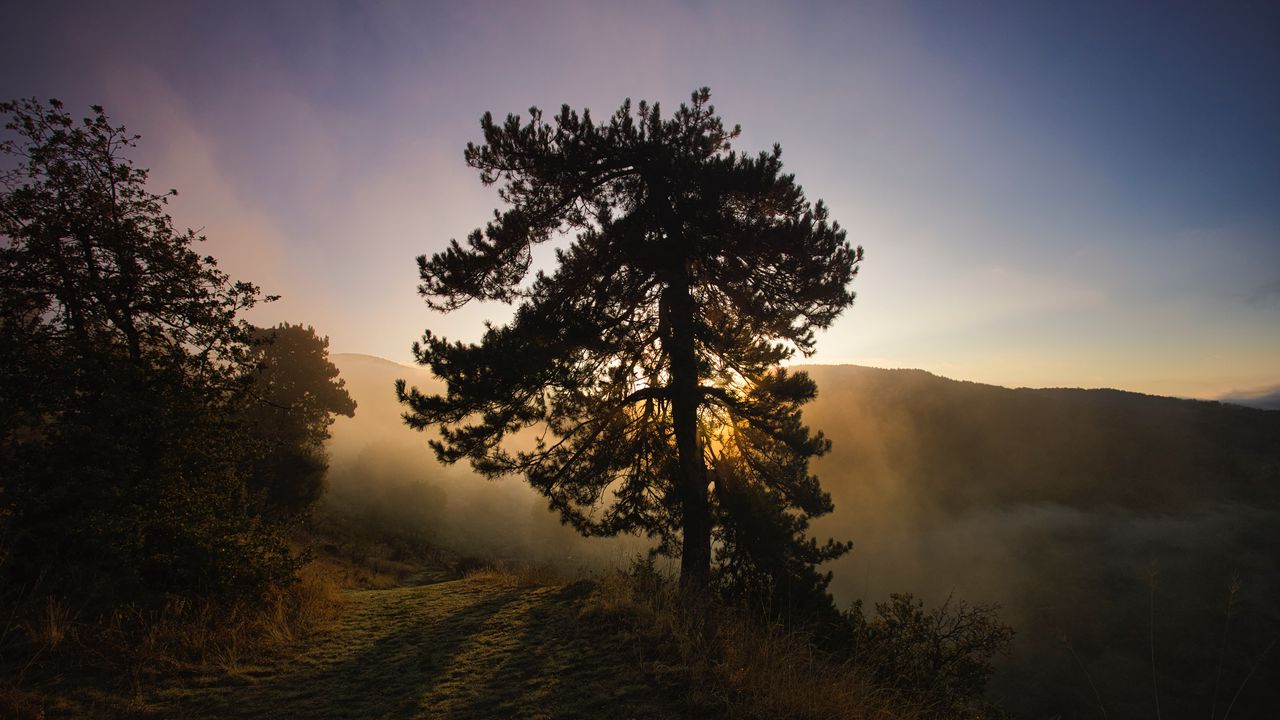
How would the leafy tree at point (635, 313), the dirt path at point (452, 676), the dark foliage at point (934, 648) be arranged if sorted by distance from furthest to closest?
the leafy tree at point (635, 313), the dark foliage at point (934, 648), the dirt path at point (452, 676)

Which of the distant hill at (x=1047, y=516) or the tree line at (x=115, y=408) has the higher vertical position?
the tree line at (x=115, y=408)

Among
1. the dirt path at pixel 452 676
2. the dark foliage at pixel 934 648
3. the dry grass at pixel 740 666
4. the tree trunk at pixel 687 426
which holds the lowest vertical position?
the dark foliage at pixel 934 648

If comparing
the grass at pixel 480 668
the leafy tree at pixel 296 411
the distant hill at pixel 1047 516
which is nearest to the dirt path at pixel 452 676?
the grass at pixel 480 668

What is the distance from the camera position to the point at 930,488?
66188 mm

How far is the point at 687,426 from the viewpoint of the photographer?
9.06 m

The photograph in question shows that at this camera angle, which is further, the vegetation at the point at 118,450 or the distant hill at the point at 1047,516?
the distant hill at the point at 1047,516

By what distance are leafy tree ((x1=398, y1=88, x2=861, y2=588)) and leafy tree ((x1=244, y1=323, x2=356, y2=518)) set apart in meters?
19.0

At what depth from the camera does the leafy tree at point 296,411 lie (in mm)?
21953

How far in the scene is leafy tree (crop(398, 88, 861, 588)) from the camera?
8.56m

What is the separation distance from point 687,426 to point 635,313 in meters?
2.69

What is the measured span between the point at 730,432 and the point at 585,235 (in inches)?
225

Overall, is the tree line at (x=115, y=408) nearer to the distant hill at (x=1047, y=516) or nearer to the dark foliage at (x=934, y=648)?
the dark foliage at (x=934, y=648)

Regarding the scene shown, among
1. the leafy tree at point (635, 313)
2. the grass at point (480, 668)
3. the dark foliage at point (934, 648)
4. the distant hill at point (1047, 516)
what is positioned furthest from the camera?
the distant hill at point (1047, 516)

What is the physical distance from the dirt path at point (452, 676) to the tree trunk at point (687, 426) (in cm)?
321
